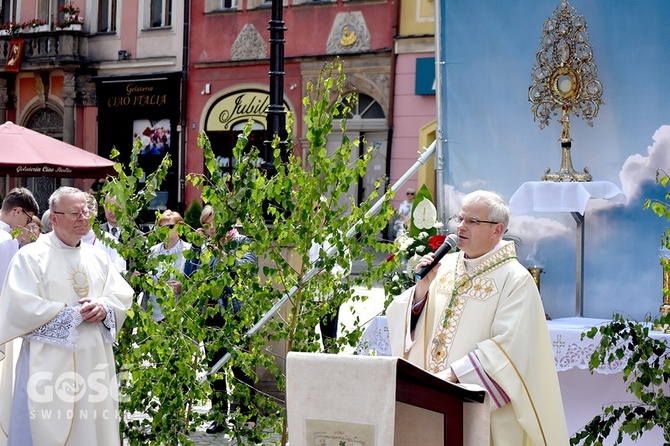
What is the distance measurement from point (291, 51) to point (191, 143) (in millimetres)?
3740

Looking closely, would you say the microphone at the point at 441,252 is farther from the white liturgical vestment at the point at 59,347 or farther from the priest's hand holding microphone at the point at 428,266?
the white liturgical vestment at the point at 59,347

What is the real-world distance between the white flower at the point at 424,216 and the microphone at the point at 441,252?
8.13ft

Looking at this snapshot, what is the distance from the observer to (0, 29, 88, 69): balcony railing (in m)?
29.6

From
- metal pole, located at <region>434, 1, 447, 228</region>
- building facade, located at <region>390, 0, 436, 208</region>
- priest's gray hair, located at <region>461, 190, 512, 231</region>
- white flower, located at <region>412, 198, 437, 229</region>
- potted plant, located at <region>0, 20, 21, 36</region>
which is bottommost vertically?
priest's gray hair, located at <region>461, 190, 512, 231</region>

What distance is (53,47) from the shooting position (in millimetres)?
30125

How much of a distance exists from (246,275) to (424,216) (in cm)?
162

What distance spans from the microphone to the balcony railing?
25216mm

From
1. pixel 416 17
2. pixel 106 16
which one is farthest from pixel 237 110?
pixel 106 16

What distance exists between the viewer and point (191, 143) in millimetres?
27688

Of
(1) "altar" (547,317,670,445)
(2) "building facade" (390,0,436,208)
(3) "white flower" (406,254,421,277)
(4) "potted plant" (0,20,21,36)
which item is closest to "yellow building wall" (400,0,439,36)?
(2) "building facade" (390,0,436,208)

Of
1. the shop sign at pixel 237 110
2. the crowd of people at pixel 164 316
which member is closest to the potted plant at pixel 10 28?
the shop sign at pixel 237 110

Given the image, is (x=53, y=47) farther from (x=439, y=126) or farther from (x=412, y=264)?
(x=412, y=264)

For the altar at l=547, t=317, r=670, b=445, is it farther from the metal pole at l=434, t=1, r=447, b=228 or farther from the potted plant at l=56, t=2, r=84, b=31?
the potted plant at l=56, t=2, r=84, b=31

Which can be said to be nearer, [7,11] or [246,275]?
[246,275]
